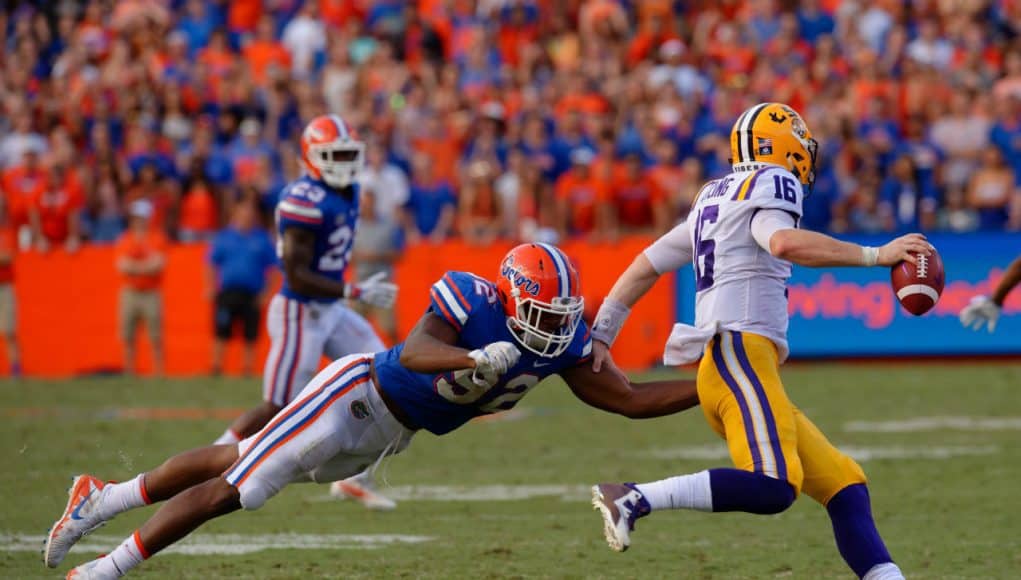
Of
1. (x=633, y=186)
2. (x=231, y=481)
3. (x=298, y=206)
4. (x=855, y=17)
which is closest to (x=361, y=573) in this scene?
(x=231, y=481)

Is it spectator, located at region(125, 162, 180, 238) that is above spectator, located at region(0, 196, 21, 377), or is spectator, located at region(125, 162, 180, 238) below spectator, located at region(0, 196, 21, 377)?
above

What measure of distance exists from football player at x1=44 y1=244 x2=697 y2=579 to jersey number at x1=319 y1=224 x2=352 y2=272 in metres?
2.46

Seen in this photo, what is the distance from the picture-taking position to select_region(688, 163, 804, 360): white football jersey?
186 inches

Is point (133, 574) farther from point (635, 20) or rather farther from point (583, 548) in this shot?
point (635, 20)

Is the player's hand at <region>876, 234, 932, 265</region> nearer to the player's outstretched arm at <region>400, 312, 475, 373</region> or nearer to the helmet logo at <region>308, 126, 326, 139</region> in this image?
the player's outstretched arm at <region>400, 312, 475, 373</region>

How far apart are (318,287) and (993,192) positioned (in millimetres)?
7728

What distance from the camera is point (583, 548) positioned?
6.13 m

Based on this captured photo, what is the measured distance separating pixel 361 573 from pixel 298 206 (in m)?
2.52

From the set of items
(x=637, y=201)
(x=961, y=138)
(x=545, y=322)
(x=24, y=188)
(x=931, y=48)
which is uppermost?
(x=931, y=48)

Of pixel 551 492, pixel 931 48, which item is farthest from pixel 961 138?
pixel 551 492

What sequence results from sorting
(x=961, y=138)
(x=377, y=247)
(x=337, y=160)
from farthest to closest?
(x=961, y=138), (x=377, y=247), (x=337, y=160)

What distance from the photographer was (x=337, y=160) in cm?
792

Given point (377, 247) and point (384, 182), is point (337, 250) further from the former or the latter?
point (384, 182)

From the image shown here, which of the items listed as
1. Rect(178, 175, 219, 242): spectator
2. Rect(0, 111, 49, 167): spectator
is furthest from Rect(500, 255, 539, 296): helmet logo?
Rect(0, 111, 49, 167): spectator
